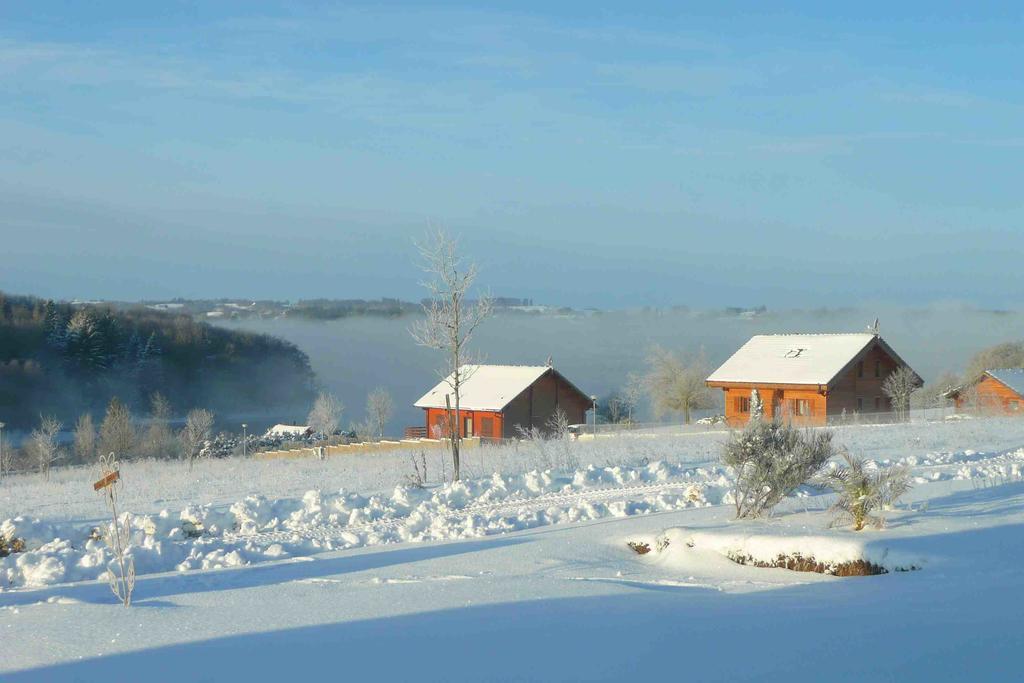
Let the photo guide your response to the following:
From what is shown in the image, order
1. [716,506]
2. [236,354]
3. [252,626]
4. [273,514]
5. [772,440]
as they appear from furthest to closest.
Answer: [236,354]
[273,514]
[716,506]
[772,440]
[252,626]

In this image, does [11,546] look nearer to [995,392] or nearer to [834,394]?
[834,394]

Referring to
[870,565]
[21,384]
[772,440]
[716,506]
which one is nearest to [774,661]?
[870,565]

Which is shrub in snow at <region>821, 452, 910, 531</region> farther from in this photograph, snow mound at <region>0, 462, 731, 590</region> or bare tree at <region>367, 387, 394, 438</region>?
bare tree at <region>367, 387, 394, 438</region>

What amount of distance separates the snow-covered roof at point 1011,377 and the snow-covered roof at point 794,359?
10.8 metres

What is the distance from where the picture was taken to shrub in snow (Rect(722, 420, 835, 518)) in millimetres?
12305

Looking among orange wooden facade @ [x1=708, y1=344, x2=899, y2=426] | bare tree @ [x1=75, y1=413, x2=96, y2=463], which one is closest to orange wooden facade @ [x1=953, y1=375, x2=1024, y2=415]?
orange wooden facade @ [x1=708, y1=344, x2=899, y2=426]

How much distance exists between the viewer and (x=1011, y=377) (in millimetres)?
56562

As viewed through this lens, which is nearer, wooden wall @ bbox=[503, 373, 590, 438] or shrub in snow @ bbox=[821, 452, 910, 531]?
shrub in snow @ bbox=[821, 452, 910, 531]

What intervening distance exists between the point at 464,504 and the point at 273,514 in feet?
9.49

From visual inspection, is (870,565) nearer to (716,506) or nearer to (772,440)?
(772,440)

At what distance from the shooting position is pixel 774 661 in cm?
641

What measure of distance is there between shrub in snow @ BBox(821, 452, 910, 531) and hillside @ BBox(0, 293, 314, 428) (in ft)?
266

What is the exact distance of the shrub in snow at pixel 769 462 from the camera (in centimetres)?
1230

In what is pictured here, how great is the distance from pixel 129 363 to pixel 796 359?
214 ft
